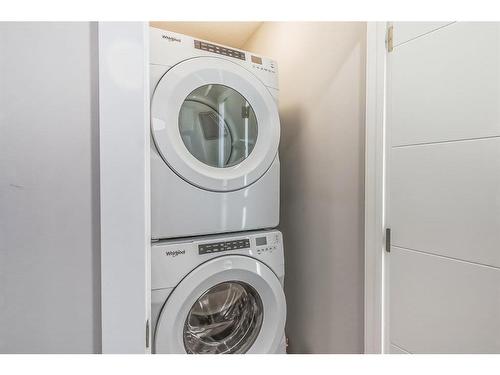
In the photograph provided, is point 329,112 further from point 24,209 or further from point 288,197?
point 24,209

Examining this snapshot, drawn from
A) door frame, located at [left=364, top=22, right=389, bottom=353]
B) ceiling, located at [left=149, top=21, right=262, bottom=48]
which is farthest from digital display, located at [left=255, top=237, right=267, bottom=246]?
ceiling, located at [left=149, top=21, right=262, bottom=48]

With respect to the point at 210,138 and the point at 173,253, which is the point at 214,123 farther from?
the point at 173,253

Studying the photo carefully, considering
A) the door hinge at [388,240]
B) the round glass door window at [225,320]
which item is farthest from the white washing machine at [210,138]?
the door hinge at [388,240]

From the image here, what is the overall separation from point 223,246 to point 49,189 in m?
0.77

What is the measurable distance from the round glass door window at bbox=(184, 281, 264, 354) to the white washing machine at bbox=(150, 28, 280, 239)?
0.31m

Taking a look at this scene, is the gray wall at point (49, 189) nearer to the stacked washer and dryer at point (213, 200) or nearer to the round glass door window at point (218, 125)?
the stacked washer and dryer at point (213, 200)

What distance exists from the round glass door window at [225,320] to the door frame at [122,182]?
2.46 ft

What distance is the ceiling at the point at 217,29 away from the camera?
5.43ft

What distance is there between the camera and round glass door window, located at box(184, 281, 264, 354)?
3.84ft

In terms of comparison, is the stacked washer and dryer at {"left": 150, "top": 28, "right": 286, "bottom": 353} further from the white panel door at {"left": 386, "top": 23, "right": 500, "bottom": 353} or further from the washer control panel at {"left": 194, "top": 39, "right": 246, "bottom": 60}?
the white panel door at {"left": 386, "top": 23, "right": 500, "bottom": 353}

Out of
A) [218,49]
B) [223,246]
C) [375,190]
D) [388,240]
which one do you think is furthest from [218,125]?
[388,240]

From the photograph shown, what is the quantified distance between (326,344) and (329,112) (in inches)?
42.2

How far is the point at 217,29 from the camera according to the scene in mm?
1721

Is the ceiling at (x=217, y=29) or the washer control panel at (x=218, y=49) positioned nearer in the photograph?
the washer control panel at (x=218, y=49)
